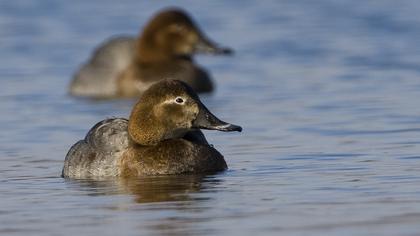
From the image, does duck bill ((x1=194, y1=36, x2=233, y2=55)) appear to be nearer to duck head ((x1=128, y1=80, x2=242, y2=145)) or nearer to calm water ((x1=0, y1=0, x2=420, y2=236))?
calm water ((x1=0, y1=0, x2=420, y2=236))

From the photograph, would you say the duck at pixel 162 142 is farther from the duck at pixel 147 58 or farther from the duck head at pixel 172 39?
the duck head at pixel 172 39

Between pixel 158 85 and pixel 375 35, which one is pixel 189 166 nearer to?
pixel 158 85

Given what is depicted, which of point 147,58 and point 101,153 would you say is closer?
point 101,153

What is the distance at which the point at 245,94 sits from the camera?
17.8 m

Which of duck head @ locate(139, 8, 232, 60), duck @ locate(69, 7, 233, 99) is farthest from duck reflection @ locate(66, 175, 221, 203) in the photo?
duck head @ locate(139, 8, 232, 60)

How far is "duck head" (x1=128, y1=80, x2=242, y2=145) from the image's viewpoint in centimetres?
1167

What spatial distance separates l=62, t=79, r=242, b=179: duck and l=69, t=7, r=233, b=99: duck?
7.57 metres

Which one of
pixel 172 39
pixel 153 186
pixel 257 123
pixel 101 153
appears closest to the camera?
pixel 153 186

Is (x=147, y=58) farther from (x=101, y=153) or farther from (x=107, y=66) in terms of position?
(x=101, y=153)

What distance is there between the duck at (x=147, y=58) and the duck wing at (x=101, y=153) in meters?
7.35

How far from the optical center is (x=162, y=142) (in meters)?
11.7

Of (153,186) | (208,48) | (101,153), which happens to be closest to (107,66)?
(208,48)

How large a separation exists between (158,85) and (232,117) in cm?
412

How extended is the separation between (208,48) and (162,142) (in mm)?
8353
